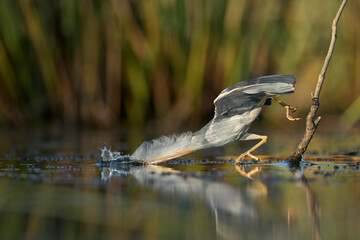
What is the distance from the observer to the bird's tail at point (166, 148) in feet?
17.5

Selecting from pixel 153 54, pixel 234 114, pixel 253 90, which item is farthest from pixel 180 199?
pixel 153 54

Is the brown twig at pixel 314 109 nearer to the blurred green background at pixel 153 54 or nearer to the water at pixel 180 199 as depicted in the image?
the water at pixel 180 199

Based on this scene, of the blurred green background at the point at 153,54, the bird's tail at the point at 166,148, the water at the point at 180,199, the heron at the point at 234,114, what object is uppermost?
the blurred green background at the point at 153,54

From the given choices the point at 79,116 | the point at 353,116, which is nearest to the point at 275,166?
the point at 353,116

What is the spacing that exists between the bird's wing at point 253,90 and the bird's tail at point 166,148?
1.30ft

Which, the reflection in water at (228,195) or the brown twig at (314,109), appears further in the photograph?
the brown twig at (314,109)

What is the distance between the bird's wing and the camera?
4.83 meters

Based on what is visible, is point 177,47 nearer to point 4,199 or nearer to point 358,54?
point 358,54

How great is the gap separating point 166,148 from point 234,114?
0.65 meters

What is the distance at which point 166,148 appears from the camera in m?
5.44

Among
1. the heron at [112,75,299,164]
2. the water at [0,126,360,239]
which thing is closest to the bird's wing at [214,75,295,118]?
the heron at [112,75,299,164]

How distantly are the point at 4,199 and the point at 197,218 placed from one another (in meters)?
1.34

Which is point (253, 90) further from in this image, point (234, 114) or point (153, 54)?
point (153, 54)

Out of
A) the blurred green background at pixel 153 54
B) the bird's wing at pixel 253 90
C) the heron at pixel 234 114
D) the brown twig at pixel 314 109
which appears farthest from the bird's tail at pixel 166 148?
the blurred green background at pixel 153 54
